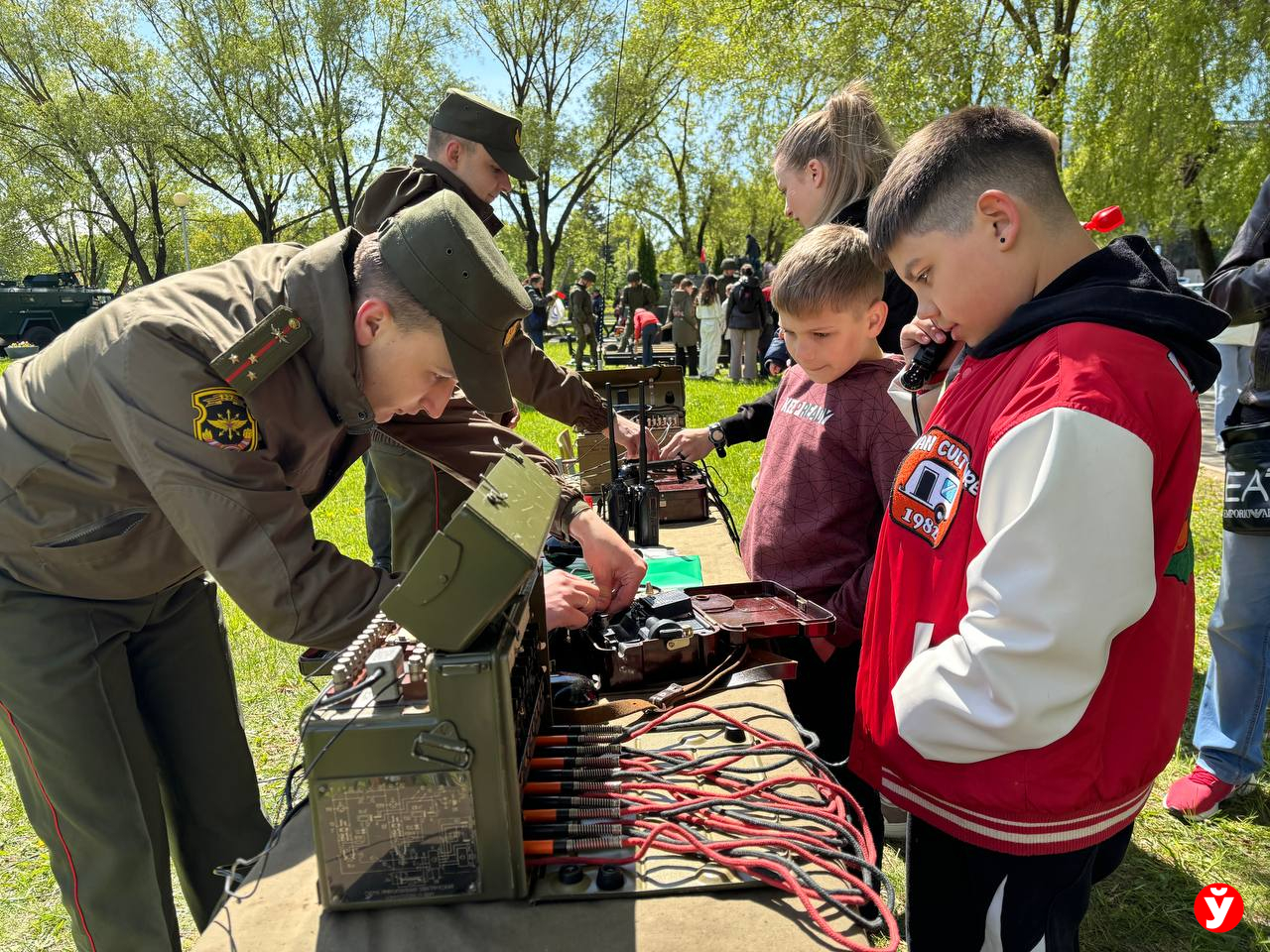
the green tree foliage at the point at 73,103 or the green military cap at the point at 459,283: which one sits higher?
the green tree foliage at the point at 73,103

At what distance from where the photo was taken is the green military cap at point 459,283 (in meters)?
1.59

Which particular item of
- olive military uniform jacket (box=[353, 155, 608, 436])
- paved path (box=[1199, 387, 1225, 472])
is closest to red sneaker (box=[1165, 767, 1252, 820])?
olive military uniform jacket (box=[353, 155, 608, 436])

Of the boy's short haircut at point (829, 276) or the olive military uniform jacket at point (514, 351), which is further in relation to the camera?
the olive military uniform jacket at point (514, 351)

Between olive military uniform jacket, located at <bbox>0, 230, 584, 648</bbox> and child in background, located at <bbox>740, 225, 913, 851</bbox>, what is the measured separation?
1.14 metres

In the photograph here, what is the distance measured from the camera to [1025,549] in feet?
3.83

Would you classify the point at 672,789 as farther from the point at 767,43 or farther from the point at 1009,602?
the point at 767,43

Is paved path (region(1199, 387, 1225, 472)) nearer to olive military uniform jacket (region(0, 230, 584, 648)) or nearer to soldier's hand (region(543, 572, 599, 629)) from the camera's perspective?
soldier's hand (region(543, 572, 599, 629))

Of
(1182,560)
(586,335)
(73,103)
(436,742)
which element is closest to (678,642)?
(436,742)

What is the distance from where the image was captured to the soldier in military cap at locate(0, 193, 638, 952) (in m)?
1.50

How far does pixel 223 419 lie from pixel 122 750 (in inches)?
33.5

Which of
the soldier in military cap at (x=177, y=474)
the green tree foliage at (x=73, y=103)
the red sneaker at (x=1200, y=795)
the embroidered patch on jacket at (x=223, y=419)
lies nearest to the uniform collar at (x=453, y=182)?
the soldier in military cap at (x=177, y=474)

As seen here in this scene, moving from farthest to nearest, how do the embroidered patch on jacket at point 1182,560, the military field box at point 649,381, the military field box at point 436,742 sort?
the military field box at point 649,381
the embroidered patch on jacket at point 1182,560
the military field box at point 436,742

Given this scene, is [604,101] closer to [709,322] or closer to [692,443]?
[709,322]

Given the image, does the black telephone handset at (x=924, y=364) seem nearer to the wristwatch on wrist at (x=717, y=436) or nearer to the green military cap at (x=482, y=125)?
the wristwatch on wrist at (x=717, y=436)
